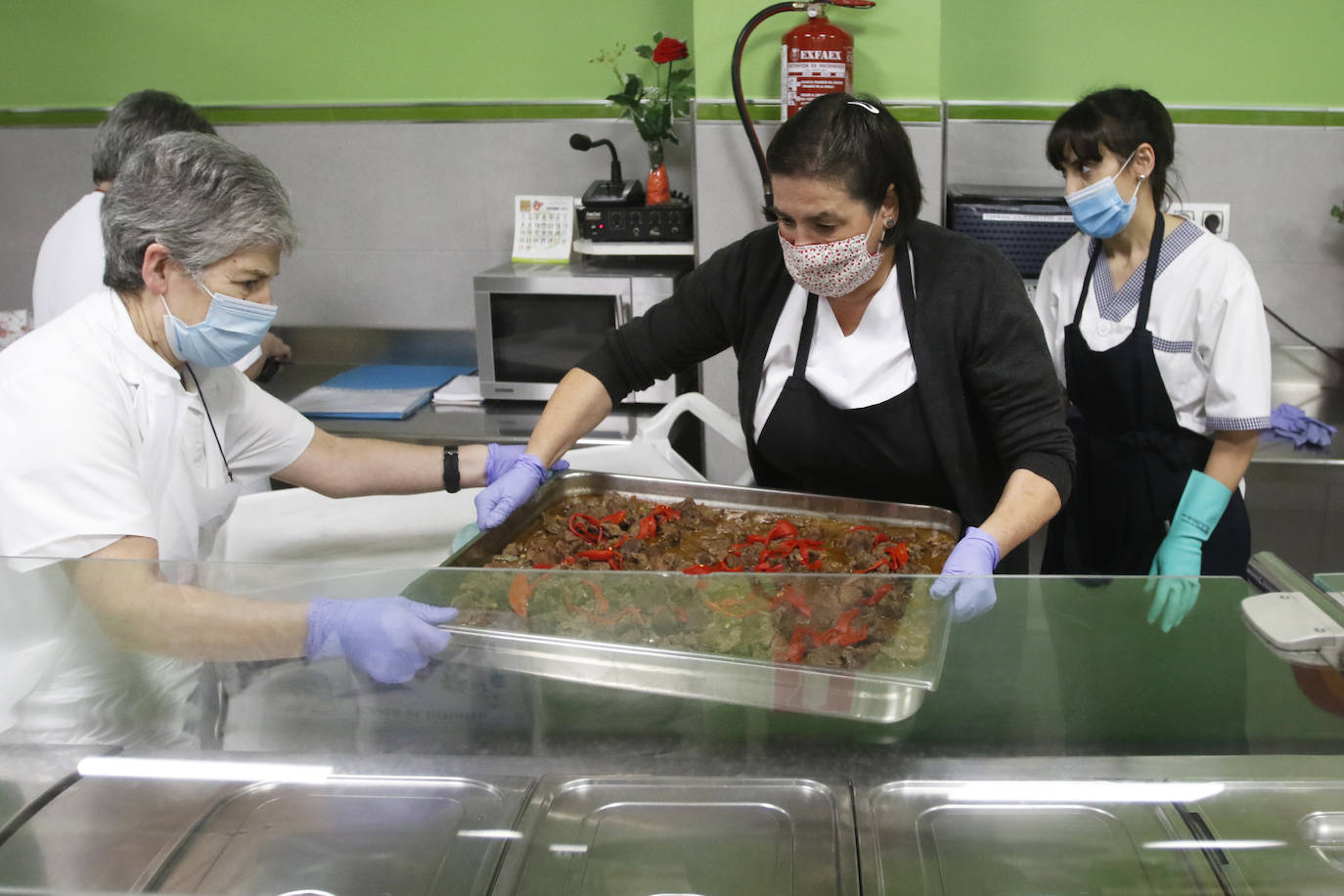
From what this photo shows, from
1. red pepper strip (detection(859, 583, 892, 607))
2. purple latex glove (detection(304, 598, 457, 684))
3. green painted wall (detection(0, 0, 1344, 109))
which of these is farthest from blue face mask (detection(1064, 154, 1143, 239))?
purple latex glove (detection(304, 598, 457, 684))

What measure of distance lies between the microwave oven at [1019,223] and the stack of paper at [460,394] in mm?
1686

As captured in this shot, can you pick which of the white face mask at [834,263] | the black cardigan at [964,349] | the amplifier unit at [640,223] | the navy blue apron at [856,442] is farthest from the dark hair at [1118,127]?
the amplifier unit at [640,223]

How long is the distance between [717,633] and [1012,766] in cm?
39

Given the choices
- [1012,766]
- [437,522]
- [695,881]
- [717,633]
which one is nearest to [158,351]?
[437,522]

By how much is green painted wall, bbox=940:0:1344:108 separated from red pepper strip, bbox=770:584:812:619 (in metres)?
2.86

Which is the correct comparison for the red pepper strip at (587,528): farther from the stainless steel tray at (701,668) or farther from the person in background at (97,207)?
the person in background at (97,207)

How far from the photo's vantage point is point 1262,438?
328cm

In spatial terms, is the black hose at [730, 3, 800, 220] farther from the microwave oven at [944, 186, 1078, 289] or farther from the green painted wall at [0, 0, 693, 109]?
the green painted wall at [0, 0, 693, 109]

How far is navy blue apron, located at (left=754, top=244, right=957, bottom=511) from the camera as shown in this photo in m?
2.04

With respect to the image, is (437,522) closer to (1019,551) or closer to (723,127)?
(1019,551)

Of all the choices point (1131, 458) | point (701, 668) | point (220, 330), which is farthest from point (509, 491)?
point (1131, 458)

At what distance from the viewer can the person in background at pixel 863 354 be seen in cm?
183

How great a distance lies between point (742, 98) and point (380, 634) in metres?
2.32

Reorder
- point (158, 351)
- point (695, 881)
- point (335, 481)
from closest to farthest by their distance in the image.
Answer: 1. point (695, 881)
2. point (158, 351)
3. point (335, 481)
